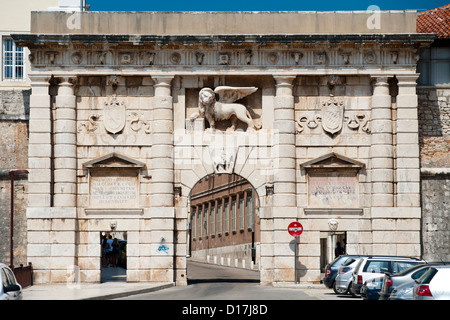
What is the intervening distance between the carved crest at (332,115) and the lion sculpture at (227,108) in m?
2.80

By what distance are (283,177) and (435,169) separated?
6978 millimetres

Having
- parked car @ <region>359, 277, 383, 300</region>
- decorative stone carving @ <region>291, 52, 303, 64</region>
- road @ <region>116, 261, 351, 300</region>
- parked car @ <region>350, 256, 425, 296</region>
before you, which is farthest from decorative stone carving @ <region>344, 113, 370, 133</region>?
parked car @ <region>359, 277, 383, 300</region>

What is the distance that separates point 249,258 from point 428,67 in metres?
22.2

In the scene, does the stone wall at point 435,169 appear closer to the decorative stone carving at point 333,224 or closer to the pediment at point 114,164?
the decorative stone carving at point 333,224

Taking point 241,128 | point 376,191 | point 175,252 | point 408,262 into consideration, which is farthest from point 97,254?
point 408,262

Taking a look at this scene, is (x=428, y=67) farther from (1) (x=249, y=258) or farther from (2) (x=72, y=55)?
(1) (x=249, y=258)

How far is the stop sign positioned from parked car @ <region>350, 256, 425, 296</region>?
28.4 ft

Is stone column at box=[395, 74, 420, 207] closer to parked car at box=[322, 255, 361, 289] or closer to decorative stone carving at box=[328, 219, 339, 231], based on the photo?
decorative stone carving at box=[328, 219, 339, 231]

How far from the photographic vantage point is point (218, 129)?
4200cm

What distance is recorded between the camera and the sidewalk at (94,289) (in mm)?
30953

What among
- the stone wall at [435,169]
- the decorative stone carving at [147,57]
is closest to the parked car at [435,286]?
the stone wall at [435,169]

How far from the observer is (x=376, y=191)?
40938 mm

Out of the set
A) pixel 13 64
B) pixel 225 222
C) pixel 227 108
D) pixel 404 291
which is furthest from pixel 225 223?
pixel 404 291
